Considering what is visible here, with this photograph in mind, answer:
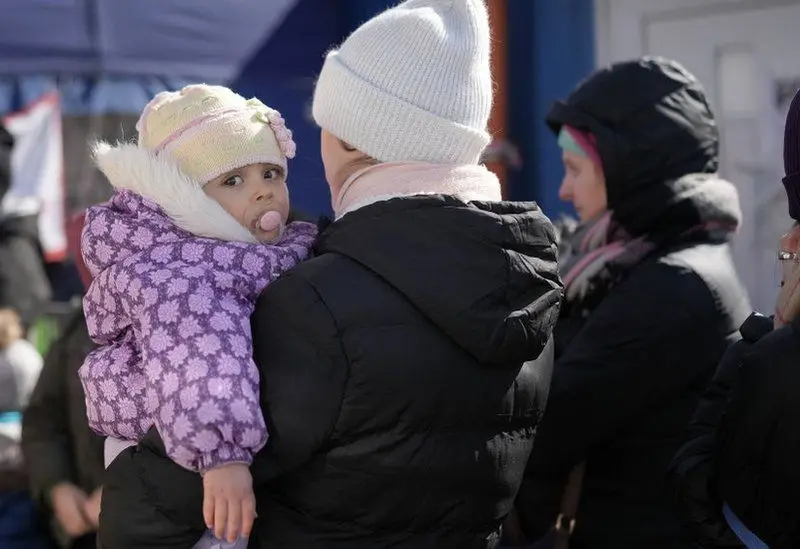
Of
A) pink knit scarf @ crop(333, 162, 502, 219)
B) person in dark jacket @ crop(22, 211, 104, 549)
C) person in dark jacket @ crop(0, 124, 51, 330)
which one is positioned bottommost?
person in dark jacket @ crop(0, 124, 51, 330)

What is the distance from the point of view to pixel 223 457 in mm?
1618

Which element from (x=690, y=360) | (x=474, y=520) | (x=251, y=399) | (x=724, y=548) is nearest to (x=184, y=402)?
(x=251, y=399)

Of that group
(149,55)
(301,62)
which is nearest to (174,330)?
(149,55)

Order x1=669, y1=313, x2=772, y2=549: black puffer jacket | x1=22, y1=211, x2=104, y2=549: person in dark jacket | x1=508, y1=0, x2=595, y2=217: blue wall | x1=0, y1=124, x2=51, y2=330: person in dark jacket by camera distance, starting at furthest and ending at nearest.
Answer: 1. x1=0, y1=124, x2=51, y2=330: person in dark jacket
2. x1=508, y1=0, x2=595, y2=217: blue wall
3. x1=22, y1=211, x2=104, y2=549: person in dark jacket
4. x1=669, y1=313, x2=772, y2=549: black puffer jacket

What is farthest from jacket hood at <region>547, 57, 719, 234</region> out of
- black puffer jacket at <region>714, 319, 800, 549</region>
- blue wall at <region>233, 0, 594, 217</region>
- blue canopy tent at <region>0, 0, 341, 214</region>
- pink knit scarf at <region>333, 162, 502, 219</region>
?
blue wall at <region>233, 0, 594, 217</region>

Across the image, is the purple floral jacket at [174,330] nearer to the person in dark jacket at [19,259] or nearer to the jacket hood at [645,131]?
the jacket hood at [645,131]

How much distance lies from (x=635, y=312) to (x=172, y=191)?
3.99 feet

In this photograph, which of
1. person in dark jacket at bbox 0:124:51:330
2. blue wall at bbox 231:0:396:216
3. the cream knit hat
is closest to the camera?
the cream knit hat

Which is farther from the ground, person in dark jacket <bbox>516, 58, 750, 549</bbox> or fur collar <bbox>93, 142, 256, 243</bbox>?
fur collar <bbox>93, 142, 256, 243</bbox>

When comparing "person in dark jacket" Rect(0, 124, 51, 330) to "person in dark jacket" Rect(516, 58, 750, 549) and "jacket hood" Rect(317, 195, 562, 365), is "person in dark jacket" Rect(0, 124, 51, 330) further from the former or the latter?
"jacket hood" Rect(317, 195, 562, 365)

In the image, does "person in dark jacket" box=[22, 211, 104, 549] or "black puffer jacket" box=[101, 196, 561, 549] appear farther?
"person in dark jacket" box=[22, 211, 104, 549]

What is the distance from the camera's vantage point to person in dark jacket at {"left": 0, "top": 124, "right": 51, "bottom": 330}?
19.9 feet

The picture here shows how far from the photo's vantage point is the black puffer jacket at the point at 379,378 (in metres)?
1.66

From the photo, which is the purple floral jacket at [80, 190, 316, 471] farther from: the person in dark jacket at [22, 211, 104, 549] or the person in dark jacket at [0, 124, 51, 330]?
the person in dark jacket at [0, 124, 51, 330]
